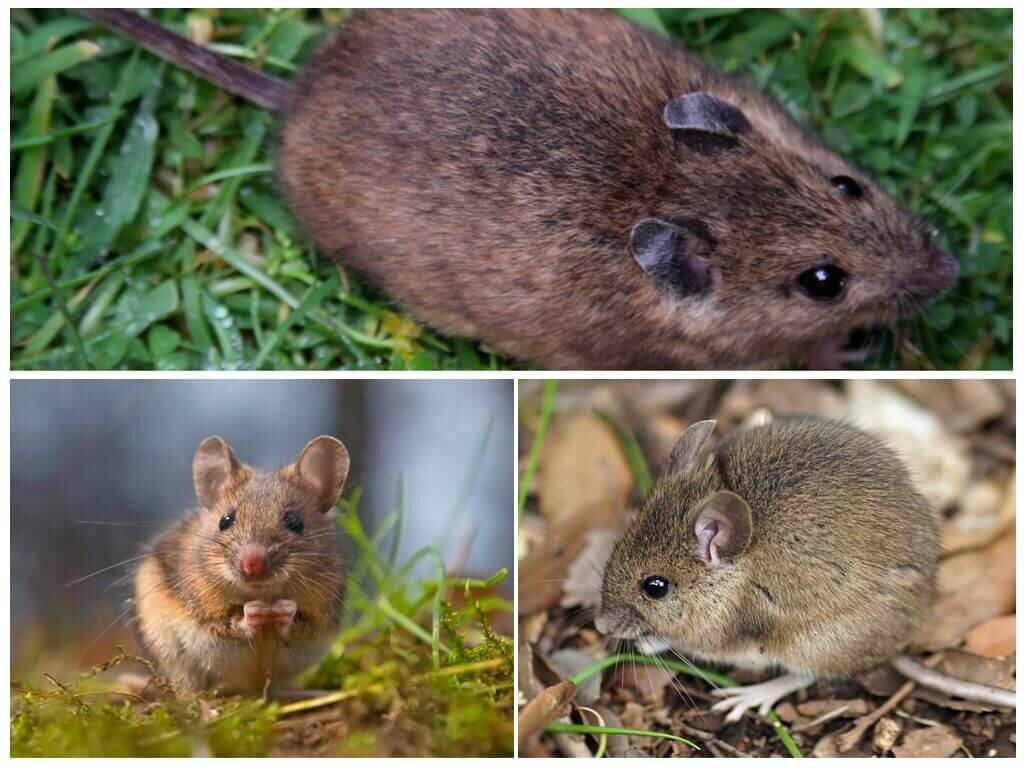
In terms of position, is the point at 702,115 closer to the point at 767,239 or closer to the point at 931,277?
the point at 767,239

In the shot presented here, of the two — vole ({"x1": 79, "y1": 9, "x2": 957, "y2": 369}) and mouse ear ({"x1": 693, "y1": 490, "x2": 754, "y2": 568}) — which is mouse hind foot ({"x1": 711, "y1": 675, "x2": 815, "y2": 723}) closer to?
mouse ear ({"x1": 693, "y1": 490, "x2": 754, "y2": 568})

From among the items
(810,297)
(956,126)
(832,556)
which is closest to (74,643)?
(832,556)

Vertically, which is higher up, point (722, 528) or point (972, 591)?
point (722, 528)

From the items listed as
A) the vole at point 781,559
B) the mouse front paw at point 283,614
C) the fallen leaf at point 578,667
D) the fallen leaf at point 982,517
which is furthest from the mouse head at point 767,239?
the mouse front paw at point 283,614

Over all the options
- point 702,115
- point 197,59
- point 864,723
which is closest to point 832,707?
point 864,723

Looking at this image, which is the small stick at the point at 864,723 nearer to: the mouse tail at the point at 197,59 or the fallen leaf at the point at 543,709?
the fallen leaf at the point at 543,709

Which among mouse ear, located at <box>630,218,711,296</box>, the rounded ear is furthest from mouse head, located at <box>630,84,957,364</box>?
the rounded ear
